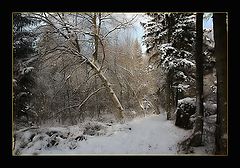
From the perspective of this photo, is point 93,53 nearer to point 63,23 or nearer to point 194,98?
point 63,23

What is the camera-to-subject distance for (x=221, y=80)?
3.92 m

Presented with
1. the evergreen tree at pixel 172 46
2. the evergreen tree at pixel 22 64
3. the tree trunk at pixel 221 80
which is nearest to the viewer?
the tree trunk at pixel 221 80

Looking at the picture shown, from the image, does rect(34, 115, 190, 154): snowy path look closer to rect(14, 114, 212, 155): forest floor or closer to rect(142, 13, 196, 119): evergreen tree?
rect(14, 114, 212, 155): forest floor

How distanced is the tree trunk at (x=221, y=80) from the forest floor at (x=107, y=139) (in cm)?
33

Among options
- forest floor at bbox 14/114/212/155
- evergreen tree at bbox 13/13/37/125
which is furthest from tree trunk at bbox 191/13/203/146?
evergreen tree at bbox 13/13/37/125

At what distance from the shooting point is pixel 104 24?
164 inches

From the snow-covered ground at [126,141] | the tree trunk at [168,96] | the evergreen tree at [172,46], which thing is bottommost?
the snow-covered ground at [126,141]

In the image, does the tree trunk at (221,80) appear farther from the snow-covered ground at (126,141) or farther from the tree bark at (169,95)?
the tree bark at (169,95)

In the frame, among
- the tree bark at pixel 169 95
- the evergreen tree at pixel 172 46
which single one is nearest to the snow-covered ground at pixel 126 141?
the tree bark at pixel 169 95

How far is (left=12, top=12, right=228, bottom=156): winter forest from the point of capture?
4.03 m

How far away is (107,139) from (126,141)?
0.93ft

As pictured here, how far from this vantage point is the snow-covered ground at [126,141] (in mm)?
4031

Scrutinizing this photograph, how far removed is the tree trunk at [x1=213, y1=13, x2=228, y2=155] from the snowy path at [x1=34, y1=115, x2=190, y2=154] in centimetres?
48
